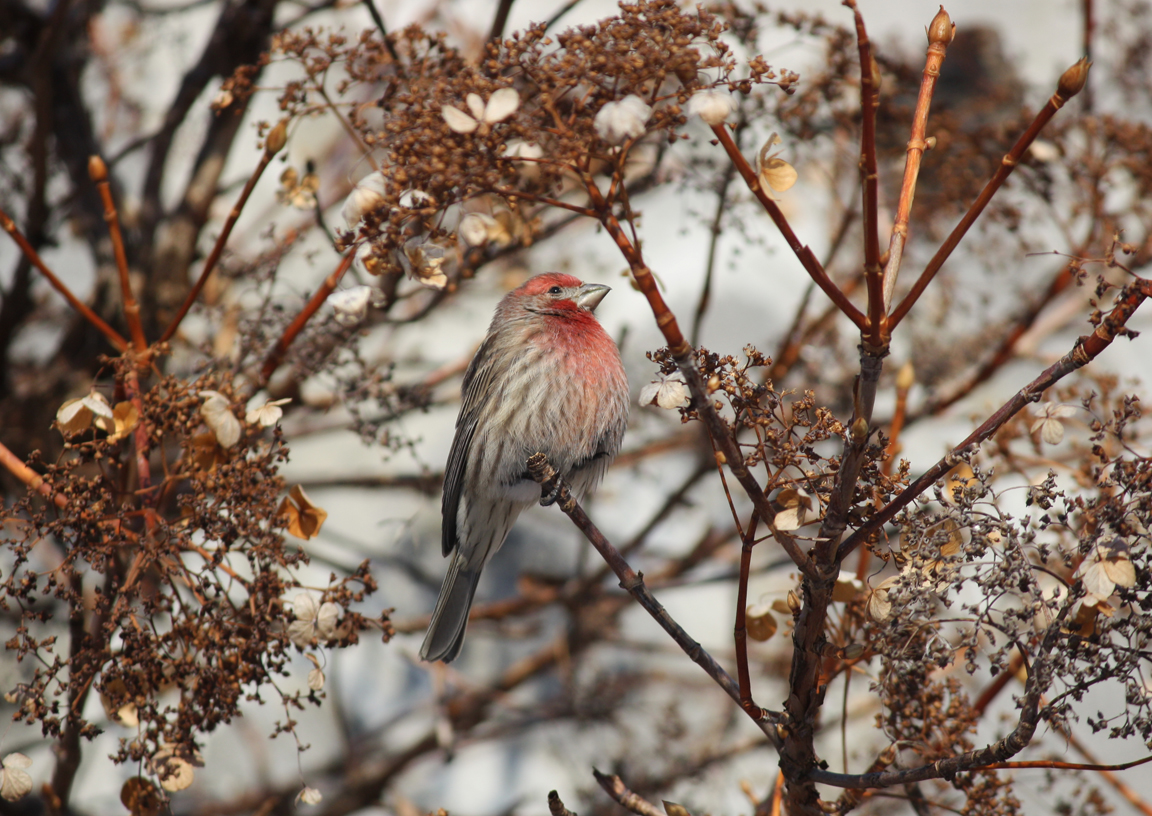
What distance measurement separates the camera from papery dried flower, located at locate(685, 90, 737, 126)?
5.35 feet

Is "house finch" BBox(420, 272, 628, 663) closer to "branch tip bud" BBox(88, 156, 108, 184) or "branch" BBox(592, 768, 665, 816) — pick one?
"branch" BBox(592, 768, 665, 816)

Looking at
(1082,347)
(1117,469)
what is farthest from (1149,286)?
(1117,469)

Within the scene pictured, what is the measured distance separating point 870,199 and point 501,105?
0.70 meters

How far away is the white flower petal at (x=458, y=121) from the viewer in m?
1.86

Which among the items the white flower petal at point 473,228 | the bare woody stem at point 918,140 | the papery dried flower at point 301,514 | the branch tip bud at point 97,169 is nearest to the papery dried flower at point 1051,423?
the bare woody stem at point 918,140

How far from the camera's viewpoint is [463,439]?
3.70 m

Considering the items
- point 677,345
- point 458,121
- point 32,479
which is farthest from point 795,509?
point 32,479

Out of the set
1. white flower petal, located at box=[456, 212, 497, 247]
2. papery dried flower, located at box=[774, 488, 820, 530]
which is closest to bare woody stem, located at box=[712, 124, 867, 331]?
papery dried flower, located at box=[774, 488, 820, 530]

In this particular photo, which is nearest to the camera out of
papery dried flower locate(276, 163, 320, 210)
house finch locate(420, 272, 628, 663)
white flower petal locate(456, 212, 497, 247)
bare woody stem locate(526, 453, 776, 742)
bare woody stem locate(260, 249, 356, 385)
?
bare woody stem locate(526, 453, 776, 742)

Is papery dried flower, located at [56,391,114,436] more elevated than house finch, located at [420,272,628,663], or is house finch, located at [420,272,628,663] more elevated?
house finch, located at [420,272,628,663]

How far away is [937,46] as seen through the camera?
191 cm

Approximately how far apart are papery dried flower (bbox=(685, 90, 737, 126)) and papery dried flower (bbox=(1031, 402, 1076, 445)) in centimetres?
88

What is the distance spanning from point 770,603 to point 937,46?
1273 millimetres

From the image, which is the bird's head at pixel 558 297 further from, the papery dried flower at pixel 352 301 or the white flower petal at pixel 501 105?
the white flower petal at pixel 501 105
